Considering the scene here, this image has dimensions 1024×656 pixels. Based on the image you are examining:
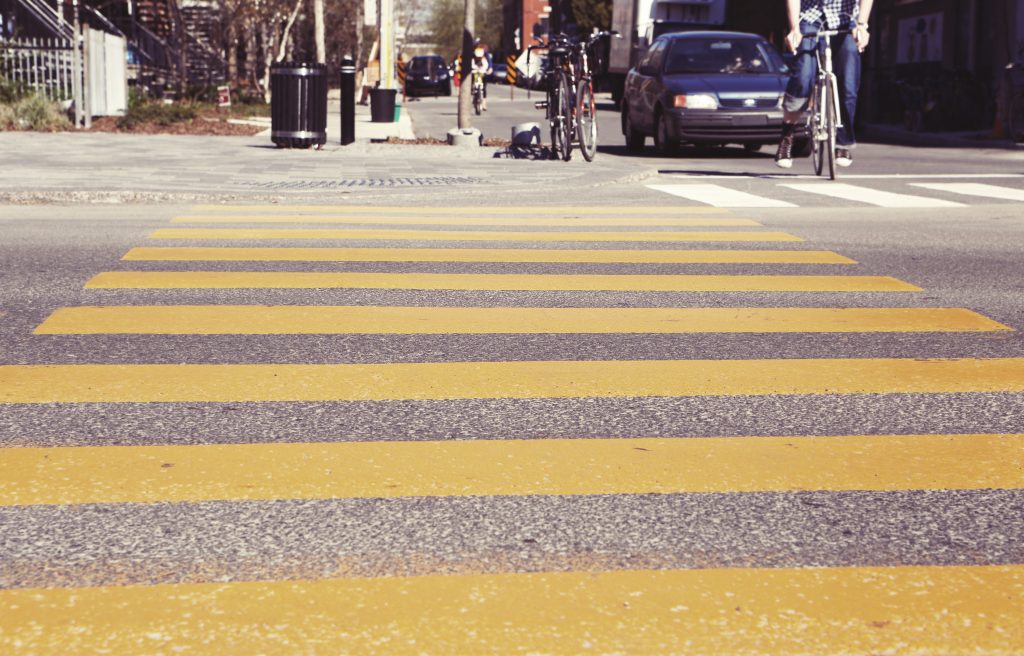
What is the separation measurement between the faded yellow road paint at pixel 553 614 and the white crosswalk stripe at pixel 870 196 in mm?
8533

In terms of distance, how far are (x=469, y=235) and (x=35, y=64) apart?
18.6 m

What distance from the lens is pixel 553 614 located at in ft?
9.32

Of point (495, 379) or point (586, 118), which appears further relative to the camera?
point (586, 118)

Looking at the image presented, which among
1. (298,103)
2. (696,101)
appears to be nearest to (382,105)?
(298,103)

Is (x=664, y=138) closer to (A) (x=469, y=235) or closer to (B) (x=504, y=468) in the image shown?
(A) (x=469, y=235)

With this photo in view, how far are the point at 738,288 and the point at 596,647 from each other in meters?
4.37

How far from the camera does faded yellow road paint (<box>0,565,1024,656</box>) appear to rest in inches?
106

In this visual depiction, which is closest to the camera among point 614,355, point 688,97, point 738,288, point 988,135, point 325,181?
point 614,355

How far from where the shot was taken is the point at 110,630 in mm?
2746

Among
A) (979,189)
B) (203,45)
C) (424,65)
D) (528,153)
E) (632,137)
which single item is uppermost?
→ (203,45)

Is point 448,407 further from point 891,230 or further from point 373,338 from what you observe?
point 891,230

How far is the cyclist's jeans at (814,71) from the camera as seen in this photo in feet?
41.9

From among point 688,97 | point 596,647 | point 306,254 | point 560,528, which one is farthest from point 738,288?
point 688,97

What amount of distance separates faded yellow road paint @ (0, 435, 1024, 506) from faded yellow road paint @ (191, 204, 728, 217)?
249 inches
